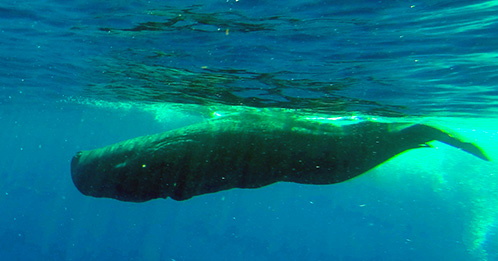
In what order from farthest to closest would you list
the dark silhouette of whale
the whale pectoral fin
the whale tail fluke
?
the whale pectoral fin < the whale tail fluke < the dark silhouette of whale

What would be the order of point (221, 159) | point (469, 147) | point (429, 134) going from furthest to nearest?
1. point (469, 147)
2. point (429, 134)
3. point (221, 159)

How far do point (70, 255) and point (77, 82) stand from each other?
1682 inches

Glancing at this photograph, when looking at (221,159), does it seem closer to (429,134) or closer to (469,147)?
(429,134)

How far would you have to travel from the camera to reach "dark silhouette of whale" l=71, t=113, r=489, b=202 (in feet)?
11.8

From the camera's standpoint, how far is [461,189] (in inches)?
2151

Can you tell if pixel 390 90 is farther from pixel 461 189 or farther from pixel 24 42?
pixel 461 189

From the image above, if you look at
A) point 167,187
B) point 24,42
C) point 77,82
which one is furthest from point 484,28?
point 77,82

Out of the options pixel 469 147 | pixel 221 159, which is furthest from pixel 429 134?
pixel 221 159

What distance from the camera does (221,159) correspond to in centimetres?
366

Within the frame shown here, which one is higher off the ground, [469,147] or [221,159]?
[221,159]

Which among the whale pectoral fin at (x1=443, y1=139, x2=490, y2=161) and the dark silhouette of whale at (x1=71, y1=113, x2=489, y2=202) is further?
the whale pectoral fin at (x1=443, y1=139, x2=490, y2=161)

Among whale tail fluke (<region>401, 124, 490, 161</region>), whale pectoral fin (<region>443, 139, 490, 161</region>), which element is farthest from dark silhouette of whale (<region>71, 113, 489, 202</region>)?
whale pectoral fin (<region>443, 139, 490, 161</region>)

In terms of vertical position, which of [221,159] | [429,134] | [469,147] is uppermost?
[221,159]

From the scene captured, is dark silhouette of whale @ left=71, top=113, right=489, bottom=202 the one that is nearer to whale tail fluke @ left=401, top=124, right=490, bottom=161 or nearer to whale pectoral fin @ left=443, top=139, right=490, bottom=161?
whale tail fluke @ left=401, top=124, right=490, bottom=161
